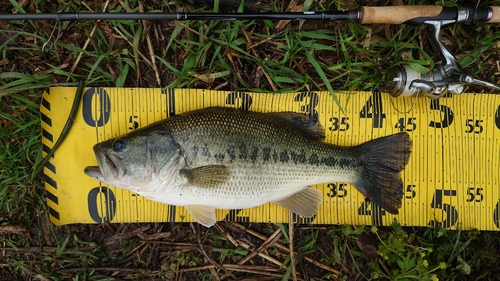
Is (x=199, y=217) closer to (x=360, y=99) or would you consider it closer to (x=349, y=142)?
(x=349, y=142)

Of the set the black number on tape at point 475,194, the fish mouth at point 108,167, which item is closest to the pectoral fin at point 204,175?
the fish mouth at point 108,167

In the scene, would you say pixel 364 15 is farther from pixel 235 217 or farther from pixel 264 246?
pixel 264 246

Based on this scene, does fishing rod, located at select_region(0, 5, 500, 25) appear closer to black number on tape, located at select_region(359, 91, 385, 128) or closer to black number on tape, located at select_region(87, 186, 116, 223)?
black number on tape, located at select_region(359, 91, 385, 128)

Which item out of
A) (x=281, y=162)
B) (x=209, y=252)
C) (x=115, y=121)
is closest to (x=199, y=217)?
(x=209, y=252)

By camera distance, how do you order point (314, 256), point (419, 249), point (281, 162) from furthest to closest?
1. point (314, 256)
2. point (419, 249)
3. point (281, 162)

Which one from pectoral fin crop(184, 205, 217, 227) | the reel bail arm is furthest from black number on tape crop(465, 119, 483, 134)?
pectoral fin crop(184, 205, 217, 227)

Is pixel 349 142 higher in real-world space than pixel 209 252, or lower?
higher

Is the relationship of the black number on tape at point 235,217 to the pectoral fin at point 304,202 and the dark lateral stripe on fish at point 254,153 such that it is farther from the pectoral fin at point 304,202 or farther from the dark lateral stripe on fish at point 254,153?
the dark lateral stripe on fish at point 254,153
